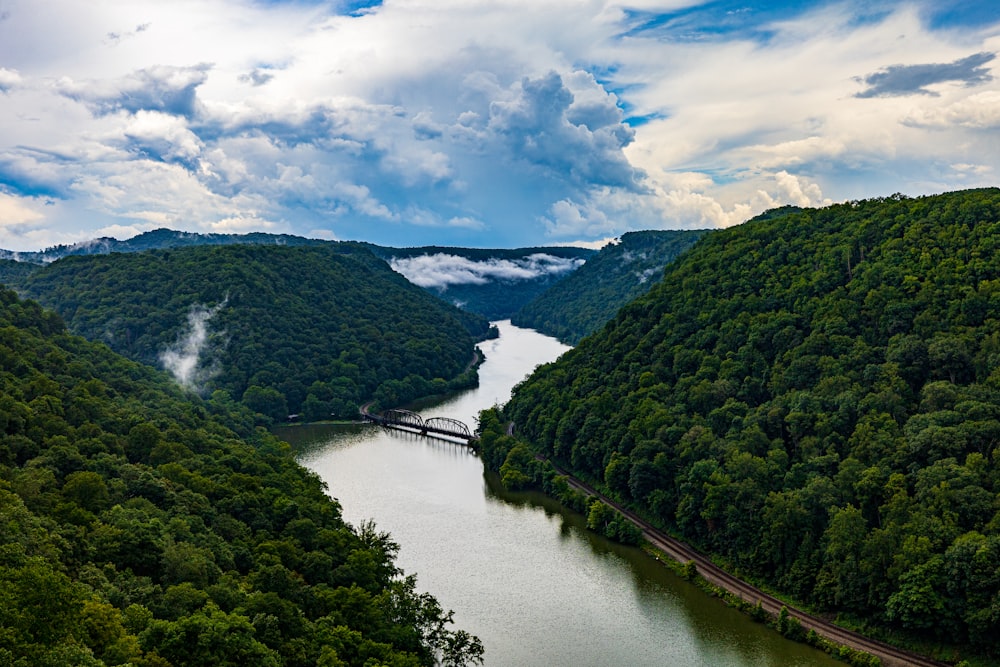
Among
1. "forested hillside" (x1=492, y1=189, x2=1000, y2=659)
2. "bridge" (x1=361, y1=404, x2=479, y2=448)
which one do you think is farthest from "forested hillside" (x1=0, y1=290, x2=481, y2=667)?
"bridge" (x1=361, y1=404, x2=479, y2=448)

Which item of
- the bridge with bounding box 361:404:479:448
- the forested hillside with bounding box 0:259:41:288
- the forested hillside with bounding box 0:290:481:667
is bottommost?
the forested hillside with bounding box 0:290:481:667

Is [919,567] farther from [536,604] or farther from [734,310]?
[734,310]

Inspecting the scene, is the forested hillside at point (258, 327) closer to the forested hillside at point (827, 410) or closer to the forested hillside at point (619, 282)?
the forested hillside at point (619, 282)

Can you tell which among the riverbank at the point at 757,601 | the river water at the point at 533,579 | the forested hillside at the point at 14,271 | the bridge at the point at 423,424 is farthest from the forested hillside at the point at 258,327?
the riverbank at the point at 757,601

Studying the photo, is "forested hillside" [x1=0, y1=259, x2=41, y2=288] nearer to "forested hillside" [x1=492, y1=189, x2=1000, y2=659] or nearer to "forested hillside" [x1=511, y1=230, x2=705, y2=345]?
"forested hillside" [x1=492, y1=189, x2=1000, y2=659]

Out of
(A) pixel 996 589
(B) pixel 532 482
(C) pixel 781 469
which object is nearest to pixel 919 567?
(A) pixel 996 589
